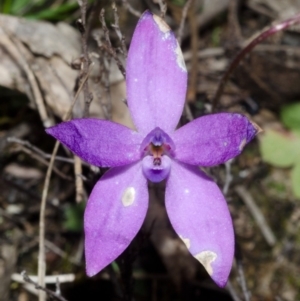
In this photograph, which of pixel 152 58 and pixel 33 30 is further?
pixel 33 30

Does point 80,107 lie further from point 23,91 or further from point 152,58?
point 152,58

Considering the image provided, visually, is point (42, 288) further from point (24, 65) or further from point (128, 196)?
point (24, 65)

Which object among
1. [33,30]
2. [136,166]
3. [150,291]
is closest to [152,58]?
[136,166]

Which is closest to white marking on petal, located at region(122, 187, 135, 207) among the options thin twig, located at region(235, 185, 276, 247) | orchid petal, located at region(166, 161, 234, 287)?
orchid petal, located at region(166, 161, 234, 287)

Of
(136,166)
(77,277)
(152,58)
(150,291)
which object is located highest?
(152,58)

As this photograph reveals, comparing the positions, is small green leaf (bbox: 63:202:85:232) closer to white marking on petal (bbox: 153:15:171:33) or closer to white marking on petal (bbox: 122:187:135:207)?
white marking on petal (bbox: 122:187:135:207)

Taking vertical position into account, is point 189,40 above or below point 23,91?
below

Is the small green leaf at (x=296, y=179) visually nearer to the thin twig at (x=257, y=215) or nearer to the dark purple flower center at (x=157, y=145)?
the thin twig at (x=257, y=215)

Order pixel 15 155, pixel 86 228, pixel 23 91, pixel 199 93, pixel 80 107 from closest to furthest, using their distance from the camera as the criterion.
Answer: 1. pixel 86 228
2. pixel 80 107
3. pixel 23 91
4. pixel 15 155
5. pixel 199 93

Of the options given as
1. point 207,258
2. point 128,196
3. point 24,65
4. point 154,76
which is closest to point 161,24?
point 154,76
